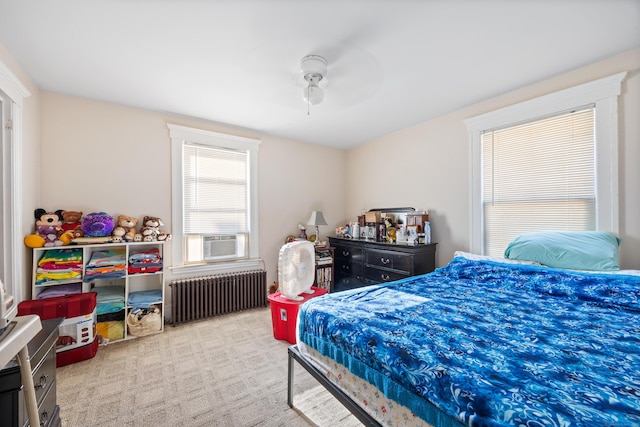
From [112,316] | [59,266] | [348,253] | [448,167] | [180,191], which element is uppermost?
[448,167]

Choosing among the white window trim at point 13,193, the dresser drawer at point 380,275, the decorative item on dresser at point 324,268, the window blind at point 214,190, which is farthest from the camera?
the decorative item on dresser at point 324,268

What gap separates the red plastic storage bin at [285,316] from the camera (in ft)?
8.70

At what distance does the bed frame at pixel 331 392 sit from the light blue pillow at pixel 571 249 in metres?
1.98

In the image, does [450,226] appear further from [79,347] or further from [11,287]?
[11,287]

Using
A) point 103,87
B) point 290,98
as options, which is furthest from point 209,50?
point 103,87

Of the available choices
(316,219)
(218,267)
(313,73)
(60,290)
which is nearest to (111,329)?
(60,290)

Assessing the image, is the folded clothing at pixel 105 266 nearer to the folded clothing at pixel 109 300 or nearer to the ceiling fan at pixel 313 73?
the folded clothing at pixel 109 300

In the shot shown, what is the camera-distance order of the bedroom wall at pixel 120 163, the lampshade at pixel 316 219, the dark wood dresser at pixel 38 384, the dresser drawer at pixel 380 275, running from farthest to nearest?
the lampshade at pixel 316 219 < the dresser drawer at pixel 380 275 < the bedroom wall at pixel 120 163 < the dark wood dresser at pixel 38 384

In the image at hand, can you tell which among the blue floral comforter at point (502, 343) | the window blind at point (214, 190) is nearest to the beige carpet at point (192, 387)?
the blue floral comforter at point (502, 343)

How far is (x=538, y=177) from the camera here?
8.54 feet

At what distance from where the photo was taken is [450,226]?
3.26 meters

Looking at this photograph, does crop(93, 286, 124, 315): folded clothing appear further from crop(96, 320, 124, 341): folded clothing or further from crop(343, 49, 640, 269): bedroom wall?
crop(343, 49, 640, 269): bedroom wall

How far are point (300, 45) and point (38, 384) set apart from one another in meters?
2.46

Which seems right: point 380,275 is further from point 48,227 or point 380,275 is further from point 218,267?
point 48,227
